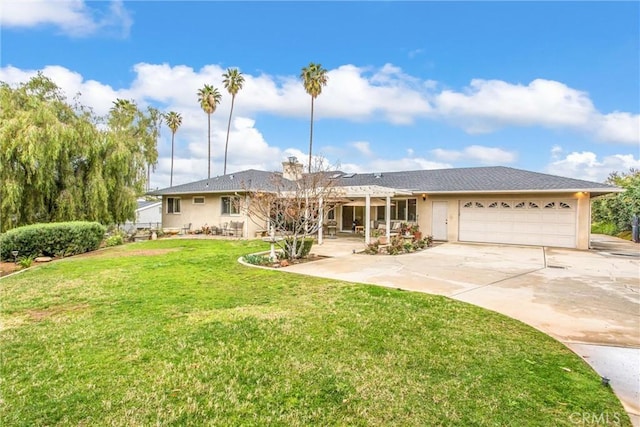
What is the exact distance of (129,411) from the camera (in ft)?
10.0

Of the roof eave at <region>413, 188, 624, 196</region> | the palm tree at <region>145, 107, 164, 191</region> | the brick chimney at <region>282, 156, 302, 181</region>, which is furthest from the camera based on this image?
the palm tree at <region>145, 107, 164, 191</region>

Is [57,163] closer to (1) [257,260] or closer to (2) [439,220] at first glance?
(1) [257,260]

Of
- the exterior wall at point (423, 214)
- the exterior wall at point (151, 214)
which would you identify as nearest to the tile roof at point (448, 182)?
the exterior wall at point (423, 214)

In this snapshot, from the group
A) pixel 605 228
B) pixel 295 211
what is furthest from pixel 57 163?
pixel 605 228

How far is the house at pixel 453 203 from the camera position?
15.9 meters

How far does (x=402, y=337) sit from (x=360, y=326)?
2.17 ft

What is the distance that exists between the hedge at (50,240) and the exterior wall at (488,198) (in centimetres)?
1598

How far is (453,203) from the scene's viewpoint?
60.8 feet

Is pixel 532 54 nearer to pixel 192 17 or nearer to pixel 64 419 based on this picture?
pixel 192 17

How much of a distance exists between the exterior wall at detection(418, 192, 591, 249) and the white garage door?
0.59 feet

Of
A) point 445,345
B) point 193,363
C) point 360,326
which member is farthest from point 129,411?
point 445,345

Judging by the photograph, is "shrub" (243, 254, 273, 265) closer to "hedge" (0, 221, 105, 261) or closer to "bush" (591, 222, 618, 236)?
"hedge" (0, 221, 105, 261)

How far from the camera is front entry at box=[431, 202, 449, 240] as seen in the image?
18781mm

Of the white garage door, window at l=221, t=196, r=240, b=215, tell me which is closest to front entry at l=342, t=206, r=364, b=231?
the white garage door
